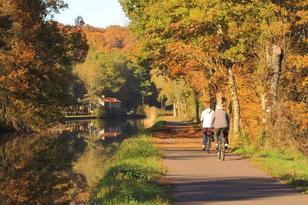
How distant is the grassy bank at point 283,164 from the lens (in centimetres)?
1545

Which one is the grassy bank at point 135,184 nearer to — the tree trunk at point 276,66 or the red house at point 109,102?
the tree trunk at point 276,66

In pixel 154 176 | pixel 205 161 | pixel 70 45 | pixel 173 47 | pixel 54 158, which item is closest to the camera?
pixel 154 176

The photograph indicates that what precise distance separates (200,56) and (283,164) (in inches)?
727

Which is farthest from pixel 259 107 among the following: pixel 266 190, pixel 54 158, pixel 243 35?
pixel 266 190

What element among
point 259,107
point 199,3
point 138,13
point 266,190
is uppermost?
point 138,13

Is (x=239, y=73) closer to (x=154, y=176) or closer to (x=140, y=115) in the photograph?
(x=154, y=176)

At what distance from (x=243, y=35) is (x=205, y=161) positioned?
814cm

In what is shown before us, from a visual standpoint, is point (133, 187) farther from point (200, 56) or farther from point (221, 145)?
point (200, 56)

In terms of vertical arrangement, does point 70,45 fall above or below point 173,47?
above

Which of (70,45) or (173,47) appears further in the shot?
(70,45)

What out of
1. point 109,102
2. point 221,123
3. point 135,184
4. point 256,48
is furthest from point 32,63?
point 109,102

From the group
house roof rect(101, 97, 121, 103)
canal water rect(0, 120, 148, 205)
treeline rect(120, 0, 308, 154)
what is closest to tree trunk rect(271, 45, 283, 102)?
treeline rect(120, 0, 308, 154)

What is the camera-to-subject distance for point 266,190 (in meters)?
14.3

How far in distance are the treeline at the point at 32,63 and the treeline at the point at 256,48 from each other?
27567 millimetres
